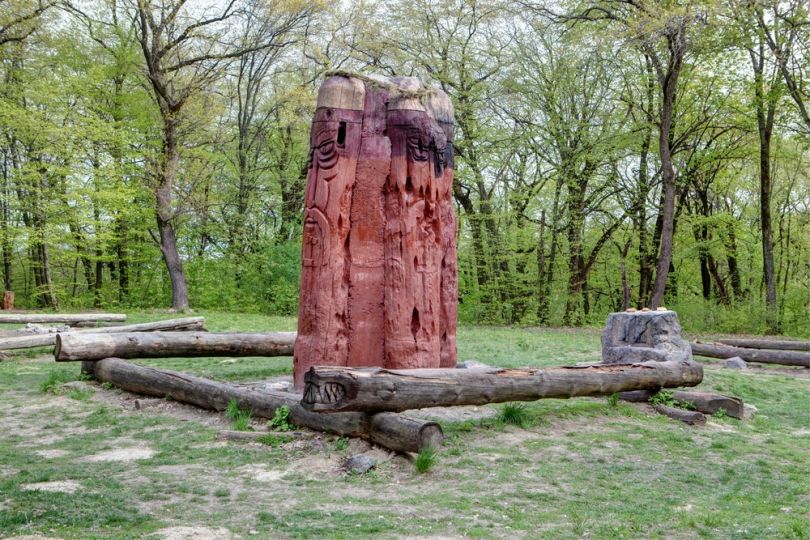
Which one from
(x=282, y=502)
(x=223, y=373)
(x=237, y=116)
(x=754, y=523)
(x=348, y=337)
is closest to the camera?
(x=754, y=523)

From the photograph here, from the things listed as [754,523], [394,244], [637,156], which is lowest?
[754,523]

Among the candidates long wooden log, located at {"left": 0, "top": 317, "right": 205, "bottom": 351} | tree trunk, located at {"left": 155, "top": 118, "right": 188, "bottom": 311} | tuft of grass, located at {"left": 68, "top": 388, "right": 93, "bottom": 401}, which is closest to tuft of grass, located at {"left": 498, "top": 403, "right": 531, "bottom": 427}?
tuft of grass, located at {"left": 68, "top": 388, "right": 93, "bottom": 401}

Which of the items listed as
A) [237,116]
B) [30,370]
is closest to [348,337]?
[30,370]

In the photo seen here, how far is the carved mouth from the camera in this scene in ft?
19.2

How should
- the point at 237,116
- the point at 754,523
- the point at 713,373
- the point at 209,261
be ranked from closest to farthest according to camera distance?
the point at 754,523 → the point at 713,373 → the point at 209,261 → the point at 237,116

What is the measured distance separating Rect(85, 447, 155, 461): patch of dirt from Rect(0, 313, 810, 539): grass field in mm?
17

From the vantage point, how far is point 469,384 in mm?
6723

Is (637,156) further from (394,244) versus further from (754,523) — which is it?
(754,523)

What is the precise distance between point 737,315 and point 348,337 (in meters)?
17.0

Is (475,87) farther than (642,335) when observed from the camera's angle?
Yes

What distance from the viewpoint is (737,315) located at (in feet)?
70.0

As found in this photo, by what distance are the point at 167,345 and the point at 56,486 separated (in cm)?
578

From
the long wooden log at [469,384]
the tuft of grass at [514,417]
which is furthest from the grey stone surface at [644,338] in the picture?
the tuft of grass at [514,417]

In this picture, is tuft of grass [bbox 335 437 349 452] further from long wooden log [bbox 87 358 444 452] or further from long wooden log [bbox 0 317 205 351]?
long wooden log [bbox 0 317 205 351]
